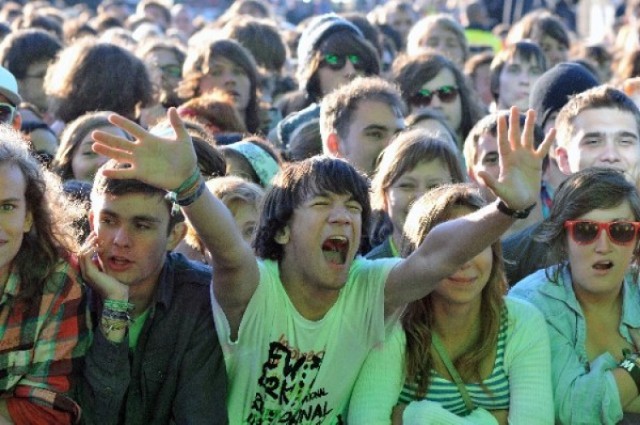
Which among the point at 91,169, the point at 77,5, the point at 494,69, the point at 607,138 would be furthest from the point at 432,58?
the point at 77,5

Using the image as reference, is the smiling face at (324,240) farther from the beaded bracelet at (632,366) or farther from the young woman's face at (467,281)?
the beaded bracelet at (632,366)

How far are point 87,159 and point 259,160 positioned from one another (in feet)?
2.80

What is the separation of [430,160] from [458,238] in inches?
61.0

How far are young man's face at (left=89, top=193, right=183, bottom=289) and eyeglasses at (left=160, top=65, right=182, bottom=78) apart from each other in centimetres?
539

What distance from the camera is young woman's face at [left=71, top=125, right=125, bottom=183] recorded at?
20.2 feet

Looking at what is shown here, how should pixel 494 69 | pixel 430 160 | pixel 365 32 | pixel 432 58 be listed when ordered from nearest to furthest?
pixel 430 160
pixel 432 58
pixel 494 69
pixel 365 32

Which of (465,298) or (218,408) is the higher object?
(465,298)

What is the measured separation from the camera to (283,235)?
473 cm

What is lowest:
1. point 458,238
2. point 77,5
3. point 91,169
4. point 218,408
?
point 218,408

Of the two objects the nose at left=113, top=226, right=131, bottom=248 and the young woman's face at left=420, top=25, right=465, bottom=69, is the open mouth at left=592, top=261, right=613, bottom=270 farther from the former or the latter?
the young woman's face at left=420, top=25, right=465, bottom=69

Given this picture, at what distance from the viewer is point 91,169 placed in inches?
243

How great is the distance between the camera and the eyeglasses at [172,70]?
9930mm

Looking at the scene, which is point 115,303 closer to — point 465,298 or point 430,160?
point 465,298

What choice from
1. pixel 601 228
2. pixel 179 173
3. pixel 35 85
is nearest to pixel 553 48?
pixel 35 85
